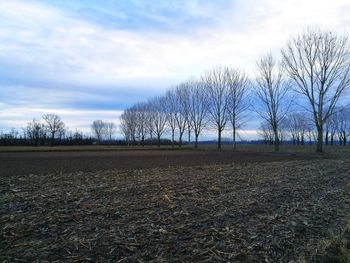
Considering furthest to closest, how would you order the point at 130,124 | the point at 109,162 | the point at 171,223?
the point at 130,124 < the point at 109,162 < the point at 171,223

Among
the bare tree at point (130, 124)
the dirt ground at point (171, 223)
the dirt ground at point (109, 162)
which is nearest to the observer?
→ the dirt ground at point (171, 223)

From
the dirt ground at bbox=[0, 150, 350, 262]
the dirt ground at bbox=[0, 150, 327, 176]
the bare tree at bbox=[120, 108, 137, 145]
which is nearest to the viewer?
the dirt ground at bbox=[0, 150, 350, 262]

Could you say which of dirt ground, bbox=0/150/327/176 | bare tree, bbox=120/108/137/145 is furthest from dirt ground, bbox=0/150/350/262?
bare tree, bbox=120/108/137/145

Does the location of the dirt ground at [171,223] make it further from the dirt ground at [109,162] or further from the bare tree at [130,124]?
the bare tree at [130,124]

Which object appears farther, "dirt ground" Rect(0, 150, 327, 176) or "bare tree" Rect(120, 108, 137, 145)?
"bare tree" Rect(120, 108, 137, 145)

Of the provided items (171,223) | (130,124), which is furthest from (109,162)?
(130,124)

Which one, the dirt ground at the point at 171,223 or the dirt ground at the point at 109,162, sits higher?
the dirt ground at the point at 109,162

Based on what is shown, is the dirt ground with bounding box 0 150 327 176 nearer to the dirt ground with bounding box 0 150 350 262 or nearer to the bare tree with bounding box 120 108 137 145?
the dirt ground with bounding box 0 150 350 262

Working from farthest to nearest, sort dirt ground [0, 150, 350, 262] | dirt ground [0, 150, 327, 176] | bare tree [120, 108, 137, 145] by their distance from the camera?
bare tree [120, 108, 137, 145] → dirt ground [0, 150, 327, 176] → dirt ground [0, 150, 350, 262]

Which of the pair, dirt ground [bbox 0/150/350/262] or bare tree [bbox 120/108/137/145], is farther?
bare tree [bbox 120/108/137/145]

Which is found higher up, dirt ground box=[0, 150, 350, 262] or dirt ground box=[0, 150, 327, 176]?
dirt ground box=[0, 150, 327, 176]

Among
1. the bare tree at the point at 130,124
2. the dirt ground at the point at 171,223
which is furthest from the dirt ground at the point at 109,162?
the bare tree at the point at 130,124

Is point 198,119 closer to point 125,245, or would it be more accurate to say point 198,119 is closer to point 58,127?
point 125,245

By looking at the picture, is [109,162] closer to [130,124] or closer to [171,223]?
[171,223]
